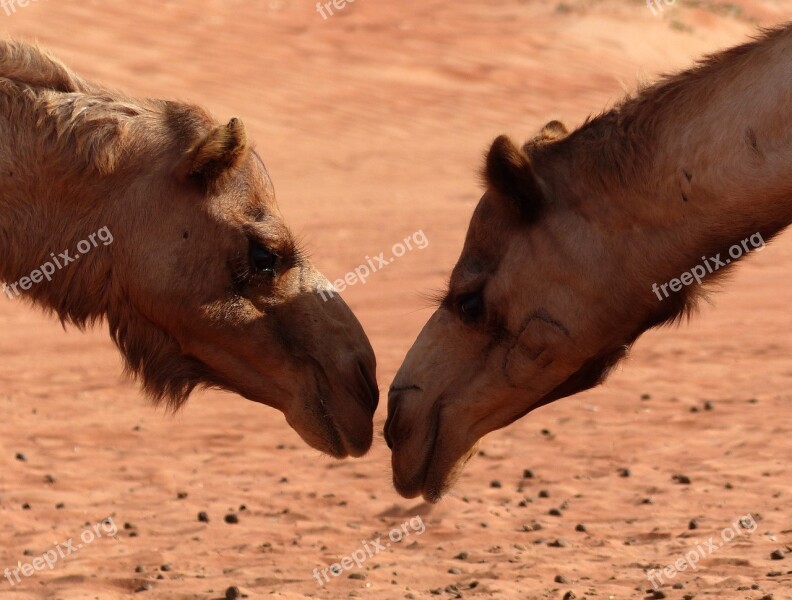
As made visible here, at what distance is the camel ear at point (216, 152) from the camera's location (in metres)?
5.59

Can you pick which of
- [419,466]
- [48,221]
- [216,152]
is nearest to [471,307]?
[419,466]

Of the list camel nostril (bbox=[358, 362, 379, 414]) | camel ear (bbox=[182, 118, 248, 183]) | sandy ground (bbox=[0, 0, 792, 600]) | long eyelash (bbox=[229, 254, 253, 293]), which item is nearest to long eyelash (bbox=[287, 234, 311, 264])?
long eyelash (bbox=[229, 254, 253, 293])

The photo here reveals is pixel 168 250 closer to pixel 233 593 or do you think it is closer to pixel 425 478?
pixel 425 478

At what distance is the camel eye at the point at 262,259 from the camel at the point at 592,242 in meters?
0.82

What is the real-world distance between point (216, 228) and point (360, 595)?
2225 mm

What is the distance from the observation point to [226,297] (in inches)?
228

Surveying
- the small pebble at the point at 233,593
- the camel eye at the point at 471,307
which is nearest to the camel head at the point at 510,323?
the camel eye at the point at 471,307

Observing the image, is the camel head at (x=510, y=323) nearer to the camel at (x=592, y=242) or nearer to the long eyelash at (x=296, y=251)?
the camel at (x=592, y=242)

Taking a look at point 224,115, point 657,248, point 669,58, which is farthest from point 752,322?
point 669,58

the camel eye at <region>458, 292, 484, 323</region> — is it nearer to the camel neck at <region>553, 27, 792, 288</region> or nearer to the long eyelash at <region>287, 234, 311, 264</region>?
the camel neck at <region>553, 27, 792, 288</region>

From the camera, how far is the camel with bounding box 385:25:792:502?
5.17 metres

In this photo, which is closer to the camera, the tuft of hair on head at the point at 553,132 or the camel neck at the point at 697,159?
the camel neck at the point at 697,159

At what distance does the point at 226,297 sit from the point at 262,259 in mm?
246

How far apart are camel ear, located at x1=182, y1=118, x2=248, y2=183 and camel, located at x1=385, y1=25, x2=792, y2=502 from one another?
3.82 feet
